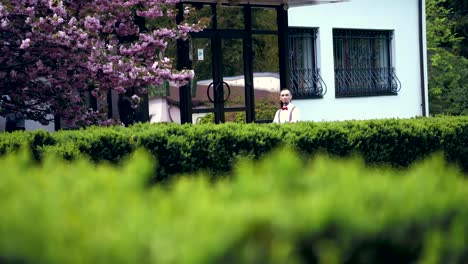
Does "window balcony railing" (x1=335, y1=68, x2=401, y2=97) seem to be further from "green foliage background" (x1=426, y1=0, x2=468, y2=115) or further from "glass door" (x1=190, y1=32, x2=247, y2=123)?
"green foliage background" (x1=426, y1=0, x2=468, y2=115)

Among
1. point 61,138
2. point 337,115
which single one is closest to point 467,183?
point 61,138

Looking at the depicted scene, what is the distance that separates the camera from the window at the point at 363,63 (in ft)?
75.1

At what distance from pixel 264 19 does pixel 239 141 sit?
10316 millimetres

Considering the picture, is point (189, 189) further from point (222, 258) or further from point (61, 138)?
point (61, 138)

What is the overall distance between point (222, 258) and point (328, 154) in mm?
8794

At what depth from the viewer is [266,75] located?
20156 mm

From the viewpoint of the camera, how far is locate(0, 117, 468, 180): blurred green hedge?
360 inches

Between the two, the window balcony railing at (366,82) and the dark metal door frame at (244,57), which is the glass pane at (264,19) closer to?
the dark metal door frame at (244,57)


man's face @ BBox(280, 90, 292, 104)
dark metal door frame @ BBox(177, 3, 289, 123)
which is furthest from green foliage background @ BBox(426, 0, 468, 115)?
man's face @ BBox(280, 90, 292, 104)

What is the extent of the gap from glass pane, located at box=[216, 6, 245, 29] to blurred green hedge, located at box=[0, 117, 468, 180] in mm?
6831

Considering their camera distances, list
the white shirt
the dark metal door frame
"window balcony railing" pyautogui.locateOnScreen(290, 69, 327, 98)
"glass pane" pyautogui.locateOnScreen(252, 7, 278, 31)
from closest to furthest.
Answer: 1. the white shirt
2. the dark metal door frame
3. "glass pane" pyautogui.locateOnScreen(252, 7, 278, 31)
4. "window balcony railing" pyautogui.locateOnScreen(290, 69, 327, 98)

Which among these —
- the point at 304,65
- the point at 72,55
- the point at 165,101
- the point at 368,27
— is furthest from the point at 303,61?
the point at 72,55

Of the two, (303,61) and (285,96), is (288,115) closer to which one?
(285,96)

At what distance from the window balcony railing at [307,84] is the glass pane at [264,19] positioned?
62.9 inches
